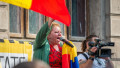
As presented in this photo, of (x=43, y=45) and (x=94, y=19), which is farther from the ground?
(x=94, y=19)

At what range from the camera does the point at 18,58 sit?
4680 millimetres

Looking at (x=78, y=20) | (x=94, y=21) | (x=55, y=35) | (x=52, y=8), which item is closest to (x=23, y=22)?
(x=78, y=20)

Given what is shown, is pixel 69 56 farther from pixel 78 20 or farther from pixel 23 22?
pixel 78 20

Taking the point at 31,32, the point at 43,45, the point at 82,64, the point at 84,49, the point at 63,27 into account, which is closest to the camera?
the point at 43,45

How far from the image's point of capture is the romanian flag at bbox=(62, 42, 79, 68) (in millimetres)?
4402

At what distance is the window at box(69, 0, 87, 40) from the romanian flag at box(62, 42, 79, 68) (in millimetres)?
3516

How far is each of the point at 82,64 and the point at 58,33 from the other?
0.81 meters

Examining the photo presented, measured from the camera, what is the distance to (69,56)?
15.0ft

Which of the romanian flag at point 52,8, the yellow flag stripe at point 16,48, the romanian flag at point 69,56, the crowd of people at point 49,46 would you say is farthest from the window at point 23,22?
the romanian flag at point 52,8

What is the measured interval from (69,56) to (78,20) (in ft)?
12.5

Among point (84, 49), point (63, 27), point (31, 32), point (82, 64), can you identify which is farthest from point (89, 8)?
point (82, 64)

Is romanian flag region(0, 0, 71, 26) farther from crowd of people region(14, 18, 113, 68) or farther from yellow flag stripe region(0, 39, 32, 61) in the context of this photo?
yellow flag stripe region(0, 39, 32, 61)

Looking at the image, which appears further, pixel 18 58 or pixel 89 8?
pixel 89 8

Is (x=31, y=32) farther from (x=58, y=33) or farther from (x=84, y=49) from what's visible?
(x=58, y=33)
